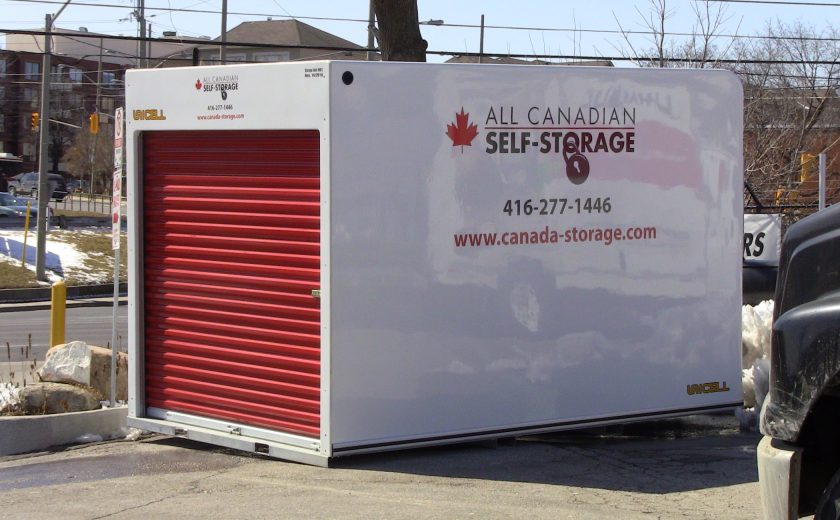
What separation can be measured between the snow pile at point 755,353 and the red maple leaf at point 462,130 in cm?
331

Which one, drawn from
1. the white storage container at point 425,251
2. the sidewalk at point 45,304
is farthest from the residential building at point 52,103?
the white storage container at point 425,251

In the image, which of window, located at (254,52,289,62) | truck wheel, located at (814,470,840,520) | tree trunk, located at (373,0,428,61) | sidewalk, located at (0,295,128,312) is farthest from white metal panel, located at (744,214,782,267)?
window, located at (254,52,289,62)

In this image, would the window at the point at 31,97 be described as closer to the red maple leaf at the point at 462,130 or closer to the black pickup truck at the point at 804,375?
the red maple leaf at the point at 462,130

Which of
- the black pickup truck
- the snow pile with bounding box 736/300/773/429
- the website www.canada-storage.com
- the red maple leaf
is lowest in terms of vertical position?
the snow pile with bounding box 736/300/773/429

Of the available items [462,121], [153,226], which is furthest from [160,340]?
[462,121]

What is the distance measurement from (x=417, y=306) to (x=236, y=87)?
2031 millimetres

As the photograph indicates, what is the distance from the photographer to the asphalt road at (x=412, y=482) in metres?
6.39

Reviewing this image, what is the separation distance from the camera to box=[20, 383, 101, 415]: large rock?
8.58 m

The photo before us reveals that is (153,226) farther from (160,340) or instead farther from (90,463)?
(90,463)

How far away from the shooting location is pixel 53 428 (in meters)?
8.38

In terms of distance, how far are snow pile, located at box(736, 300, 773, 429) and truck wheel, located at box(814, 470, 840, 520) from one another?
16.0 feet

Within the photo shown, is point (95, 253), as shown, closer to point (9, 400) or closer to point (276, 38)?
point (9, 400)

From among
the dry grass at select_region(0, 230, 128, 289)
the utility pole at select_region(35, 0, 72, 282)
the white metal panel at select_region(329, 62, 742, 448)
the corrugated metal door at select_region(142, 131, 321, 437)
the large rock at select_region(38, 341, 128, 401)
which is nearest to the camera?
the white metal panel at select_region(329, 62, 742, 448)

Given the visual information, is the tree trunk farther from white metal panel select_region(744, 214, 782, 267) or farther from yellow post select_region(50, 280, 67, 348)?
white metal panel select_region(744, 214, 782, 267)
